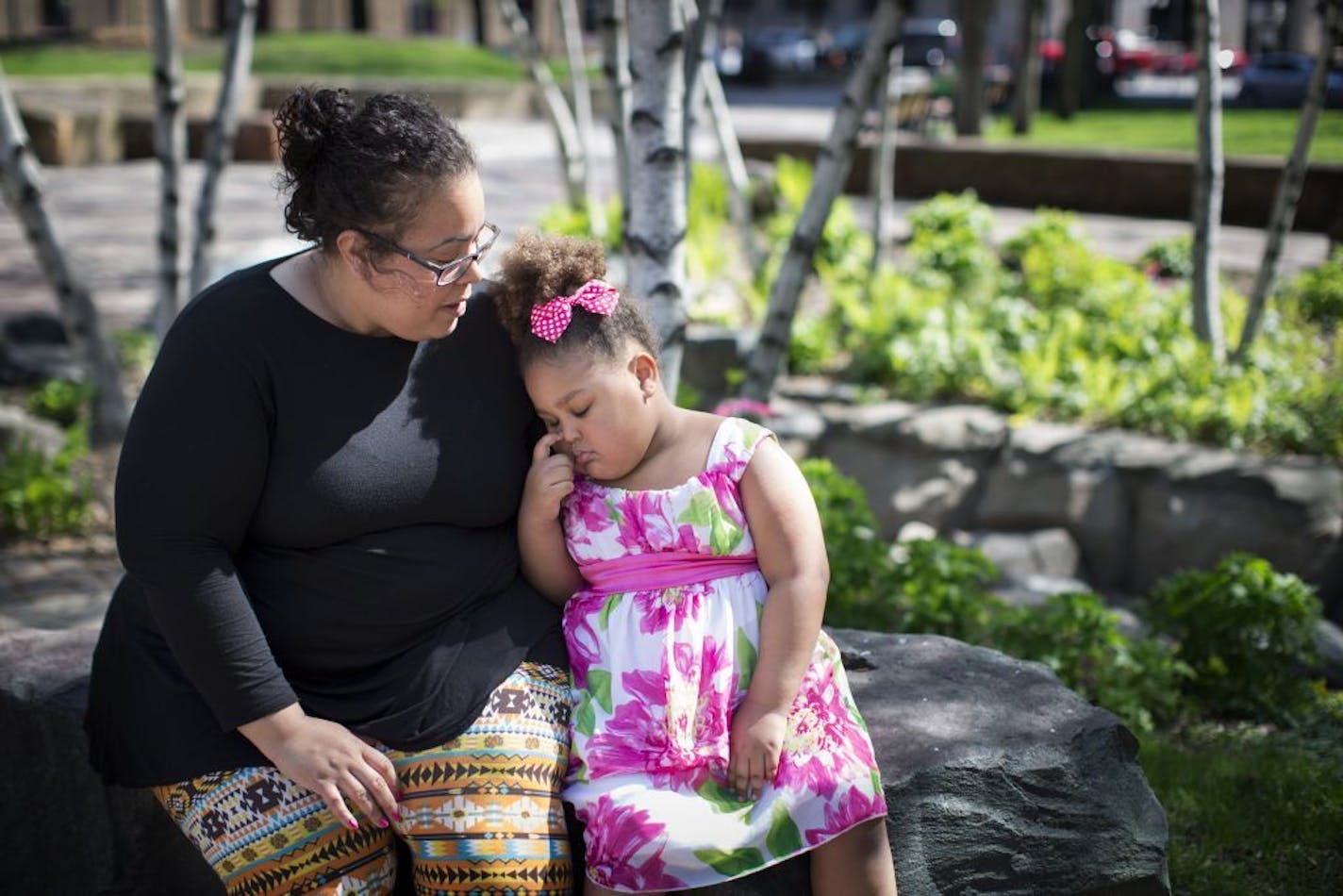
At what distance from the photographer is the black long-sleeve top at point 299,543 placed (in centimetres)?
226

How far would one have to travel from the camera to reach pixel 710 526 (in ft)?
7.93

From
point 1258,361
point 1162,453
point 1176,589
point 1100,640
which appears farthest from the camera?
point 1258,361

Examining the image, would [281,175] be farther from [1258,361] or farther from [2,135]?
[1258,361]

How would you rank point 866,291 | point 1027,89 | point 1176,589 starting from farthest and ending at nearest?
point 1027,89 < point 866,291 < point 1176,589

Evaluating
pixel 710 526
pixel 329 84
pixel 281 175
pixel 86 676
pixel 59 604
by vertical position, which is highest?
pixel 329 84

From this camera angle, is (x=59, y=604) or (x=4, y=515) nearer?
(x=59, y=604)

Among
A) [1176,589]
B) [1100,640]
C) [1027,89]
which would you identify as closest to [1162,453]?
[1176,589]

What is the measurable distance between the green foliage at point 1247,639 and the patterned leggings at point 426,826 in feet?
8.63

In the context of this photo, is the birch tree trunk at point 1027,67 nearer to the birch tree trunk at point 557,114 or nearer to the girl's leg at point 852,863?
the birch tree trunk at point 557,114

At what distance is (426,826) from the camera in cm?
228

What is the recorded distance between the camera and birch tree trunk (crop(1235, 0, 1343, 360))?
19.1ft

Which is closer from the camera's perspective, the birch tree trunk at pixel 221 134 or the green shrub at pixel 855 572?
the green shrub at pixel 855 572

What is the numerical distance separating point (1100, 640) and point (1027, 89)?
47.2 feet

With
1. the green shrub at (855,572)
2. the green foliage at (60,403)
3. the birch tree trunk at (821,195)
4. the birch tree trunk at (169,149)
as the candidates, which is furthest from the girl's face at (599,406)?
the green foliage at (60,403)
